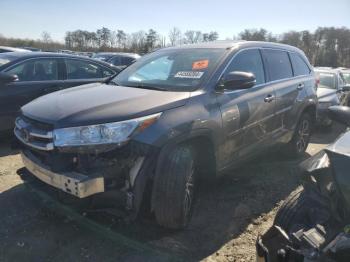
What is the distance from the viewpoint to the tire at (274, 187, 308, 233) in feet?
8.61

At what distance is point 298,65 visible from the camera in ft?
19.2

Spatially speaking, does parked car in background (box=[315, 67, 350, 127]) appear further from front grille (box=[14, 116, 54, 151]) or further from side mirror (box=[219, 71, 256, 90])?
front grille (box=[14, 116, 54, 151])

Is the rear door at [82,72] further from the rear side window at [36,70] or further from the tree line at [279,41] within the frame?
the tree line at [279,41]

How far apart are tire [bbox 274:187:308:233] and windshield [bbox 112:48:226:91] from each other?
1.46 m

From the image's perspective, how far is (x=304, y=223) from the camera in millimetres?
2559

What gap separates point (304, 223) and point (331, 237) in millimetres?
423

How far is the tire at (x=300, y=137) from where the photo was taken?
5766 mm

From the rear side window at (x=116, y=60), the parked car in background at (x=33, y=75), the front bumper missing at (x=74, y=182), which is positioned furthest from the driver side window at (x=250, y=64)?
the rear side window at (x=116, y=60)

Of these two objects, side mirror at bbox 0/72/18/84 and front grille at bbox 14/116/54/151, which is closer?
front grille at bbox 14/116/54/151

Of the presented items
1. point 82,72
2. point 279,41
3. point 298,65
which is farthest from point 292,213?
point 279,41

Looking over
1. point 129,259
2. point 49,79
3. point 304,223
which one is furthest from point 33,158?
point 49,79

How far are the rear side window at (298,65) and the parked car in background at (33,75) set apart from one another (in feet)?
9.27

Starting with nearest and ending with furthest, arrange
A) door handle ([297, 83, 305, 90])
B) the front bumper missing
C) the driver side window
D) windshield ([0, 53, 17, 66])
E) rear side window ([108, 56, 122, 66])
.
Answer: the front bumper missing < the driver side window < door handle ([297, 83, 305, 90]) < windshield ([0, 53, 17, 66]) < rear side window ([108, 56, 122, 66])

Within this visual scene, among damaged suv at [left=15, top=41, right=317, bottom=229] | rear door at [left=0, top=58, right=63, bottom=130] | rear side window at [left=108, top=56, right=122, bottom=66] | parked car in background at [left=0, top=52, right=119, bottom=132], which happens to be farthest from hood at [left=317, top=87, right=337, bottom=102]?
rear side window at [left=108, top=56, right=122, bottom=66]
